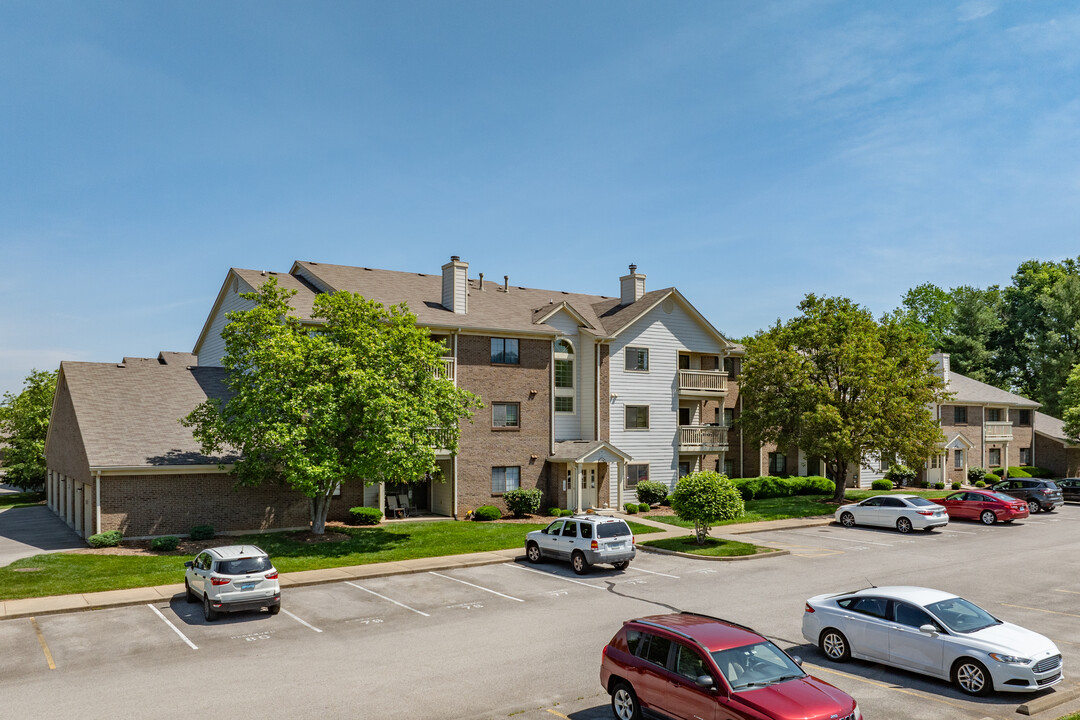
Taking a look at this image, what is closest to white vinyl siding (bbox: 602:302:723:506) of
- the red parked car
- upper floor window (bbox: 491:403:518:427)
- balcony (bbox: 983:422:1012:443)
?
upper floor window (bbox: 491:403:518:427)

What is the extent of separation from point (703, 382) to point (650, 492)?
27.1 ft

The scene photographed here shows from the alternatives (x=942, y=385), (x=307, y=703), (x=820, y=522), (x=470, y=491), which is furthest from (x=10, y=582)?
(x=942, y=385)

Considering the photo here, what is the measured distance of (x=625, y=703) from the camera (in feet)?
37.6

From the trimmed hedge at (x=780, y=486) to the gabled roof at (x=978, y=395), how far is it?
57.6 feet

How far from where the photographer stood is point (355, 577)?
76.4 ft

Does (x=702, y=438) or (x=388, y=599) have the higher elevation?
(x=702, y=438)

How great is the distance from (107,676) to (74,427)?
20.3 metres

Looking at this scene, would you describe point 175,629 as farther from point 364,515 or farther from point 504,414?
point 504,414

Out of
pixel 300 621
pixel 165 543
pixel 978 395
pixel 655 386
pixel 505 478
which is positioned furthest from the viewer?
pixel 978 395

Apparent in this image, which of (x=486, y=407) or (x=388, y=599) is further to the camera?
(x=486, y=407)

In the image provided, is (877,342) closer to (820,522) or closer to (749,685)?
(820,522)

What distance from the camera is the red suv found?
9805mm

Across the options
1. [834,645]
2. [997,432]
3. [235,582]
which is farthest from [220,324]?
[997,432]

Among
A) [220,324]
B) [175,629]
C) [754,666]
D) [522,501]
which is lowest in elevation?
[175,629]
